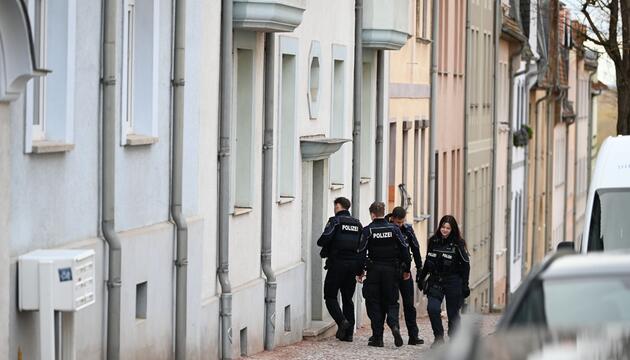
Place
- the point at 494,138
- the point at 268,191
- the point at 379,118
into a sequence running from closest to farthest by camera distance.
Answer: the point at 268,191 → the point at 379,118 → the point at 494,138

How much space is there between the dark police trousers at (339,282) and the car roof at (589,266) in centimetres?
1382

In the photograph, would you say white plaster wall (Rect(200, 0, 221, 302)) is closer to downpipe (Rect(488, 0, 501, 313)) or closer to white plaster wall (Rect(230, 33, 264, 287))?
white plaster wall (Rect(230, 33, 264, 287))

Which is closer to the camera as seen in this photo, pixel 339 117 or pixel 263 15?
pixel 263 15

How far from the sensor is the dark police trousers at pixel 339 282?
22859mm

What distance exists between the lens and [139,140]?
52.1 ft

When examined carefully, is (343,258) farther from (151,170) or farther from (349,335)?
(151,170)

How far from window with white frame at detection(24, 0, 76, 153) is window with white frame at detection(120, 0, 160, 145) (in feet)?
7.74

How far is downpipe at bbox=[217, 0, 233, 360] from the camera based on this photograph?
753 inches

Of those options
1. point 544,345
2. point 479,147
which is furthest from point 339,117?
point 479,147

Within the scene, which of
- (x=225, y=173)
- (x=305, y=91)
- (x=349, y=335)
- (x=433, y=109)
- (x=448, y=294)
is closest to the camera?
(x=225, y=173)

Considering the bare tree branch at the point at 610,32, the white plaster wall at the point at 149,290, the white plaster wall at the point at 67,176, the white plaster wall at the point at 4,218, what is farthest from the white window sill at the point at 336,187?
the white plaster wall at the point at 4,218

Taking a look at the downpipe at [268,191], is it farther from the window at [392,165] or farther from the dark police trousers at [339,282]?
the window at [392,165]

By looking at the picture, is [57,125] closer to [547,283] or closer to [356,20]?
[547,283]

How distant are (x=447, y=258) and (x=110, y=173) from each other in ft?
21.5
